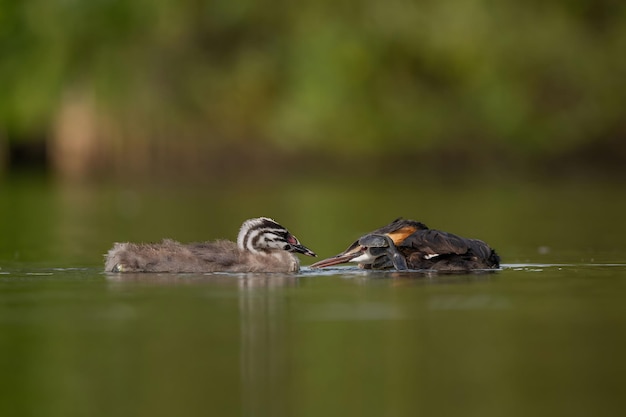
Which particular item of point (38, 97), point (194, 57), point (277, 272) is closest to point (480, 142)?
point (194, 57)

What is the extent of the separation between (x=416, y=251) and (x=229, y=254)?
55.3 inches

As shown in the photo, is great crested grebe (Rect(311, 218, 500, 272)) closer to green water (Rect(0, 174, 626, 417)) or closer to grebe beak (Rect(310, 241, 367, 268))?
grebe beak (Rect(310, 241, 367, 268))

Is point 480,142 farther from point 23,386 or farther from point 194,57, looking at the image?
point 23,386

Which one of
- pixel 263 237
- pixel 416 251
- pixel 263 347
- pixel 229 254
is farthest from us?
pixel 416 251

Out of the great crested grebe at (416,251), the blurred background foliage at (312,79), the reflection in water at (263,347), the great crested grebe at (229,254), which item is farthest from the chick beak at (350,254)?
the blurred background foliage at (312,79)

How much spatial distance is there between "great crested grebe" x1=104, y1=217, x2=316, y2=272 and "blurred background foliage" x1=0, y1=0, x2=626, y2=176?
22918 mm

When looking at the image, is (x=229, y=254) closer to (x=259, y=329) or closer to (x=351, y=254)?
(x=351, y=254)

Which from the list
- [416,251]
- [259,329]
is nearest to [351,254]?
[416,251]

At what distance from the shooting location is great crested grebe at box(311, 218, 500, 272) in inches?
464

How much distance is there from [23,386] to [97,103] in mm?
28765

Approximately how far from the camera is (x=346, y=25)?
3572 centimetres

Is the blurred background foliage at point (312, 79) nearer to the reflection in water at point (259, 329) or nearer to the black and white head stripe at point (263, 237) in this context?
the black and white head stripe at point (263, 237)

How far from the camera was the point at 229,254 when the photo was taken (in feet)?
38.3

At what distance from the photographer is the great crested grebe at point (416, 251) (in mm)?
11789
